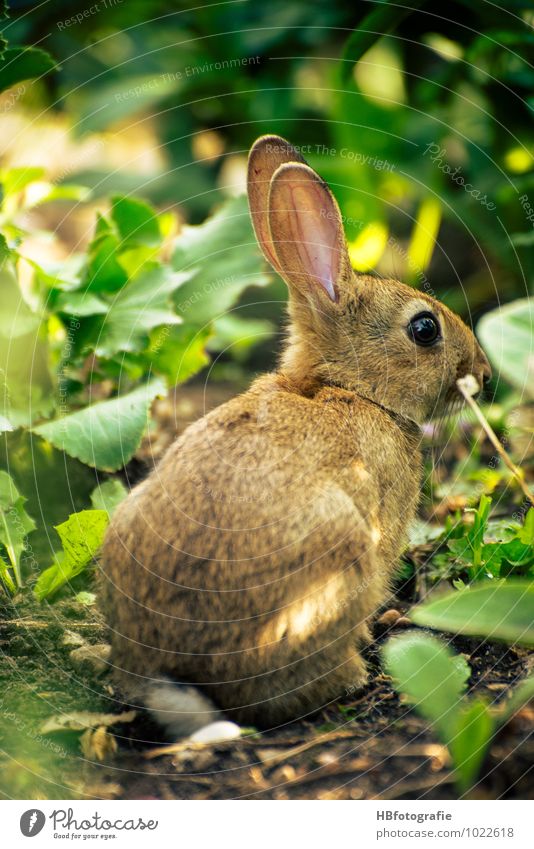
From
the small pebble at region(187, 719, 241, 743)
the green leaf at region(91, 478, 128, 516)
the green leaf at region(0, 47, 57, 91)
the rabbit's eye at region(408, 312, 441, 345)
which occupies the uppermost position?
the green leaf at region(0, 47, 57, 91)

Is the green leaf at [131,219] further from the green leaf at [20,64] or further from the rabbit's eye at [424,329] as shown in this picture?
the rabbit's eye at [424,329]

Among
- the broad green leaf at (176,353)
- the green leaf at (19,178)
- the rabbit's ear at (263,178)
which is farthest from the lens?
the green leaf at (19,178)

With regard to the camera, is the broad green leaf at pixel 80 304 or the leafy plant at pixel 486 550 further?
the broad green leaf at pixel 80 304

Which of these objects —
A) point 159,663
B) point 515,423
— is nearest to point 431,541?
point 515,423

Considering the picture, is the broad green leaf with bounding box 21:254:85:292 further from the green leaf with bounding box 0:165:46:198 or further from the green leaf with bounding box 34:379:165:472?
the green leaf with bounding box 34:379:165:472

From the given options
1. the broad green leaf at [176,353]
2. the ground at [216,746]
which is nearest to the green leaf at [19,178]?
the broad green leaf at [176,353]

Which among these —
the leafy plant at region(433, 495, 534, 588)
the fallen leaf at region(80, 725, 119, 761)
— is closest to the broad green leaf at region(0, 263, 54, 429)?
the fallen leaf at region(80, 725, 119, 761)
